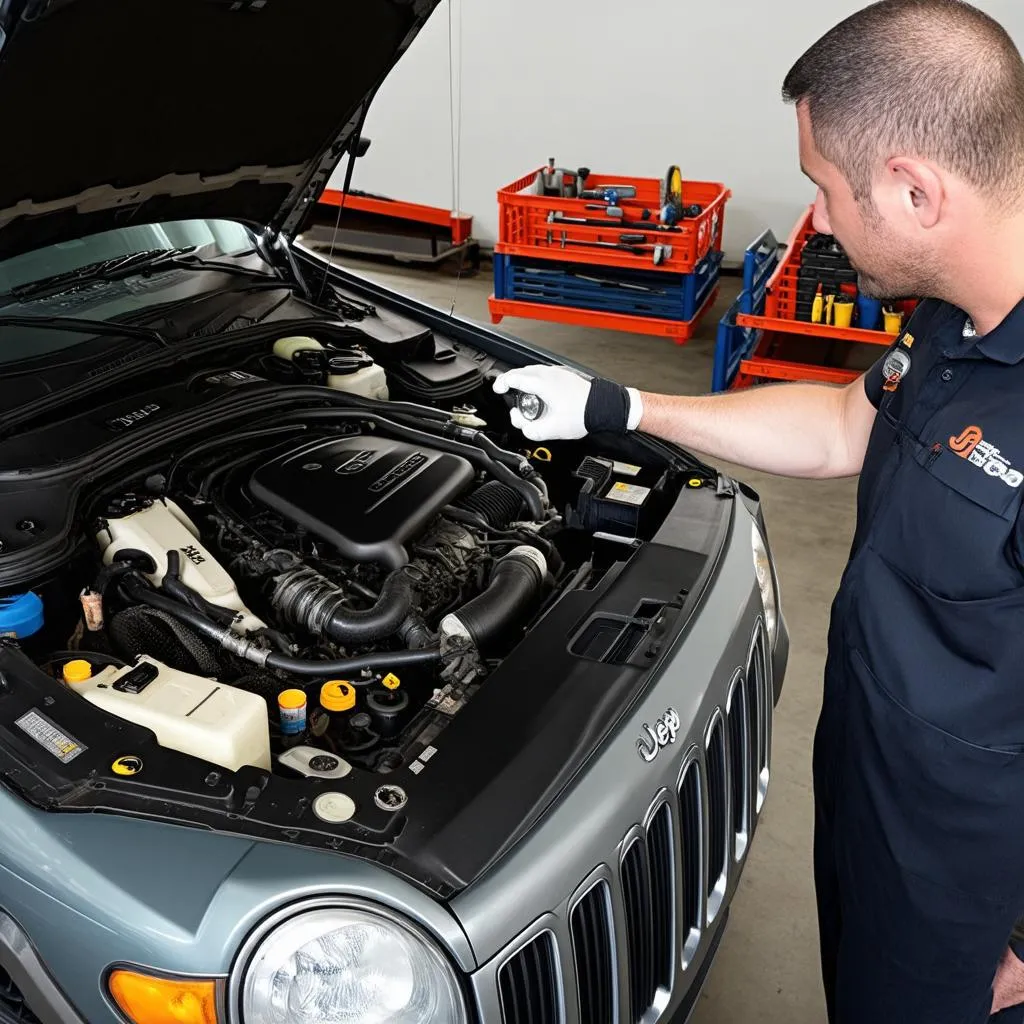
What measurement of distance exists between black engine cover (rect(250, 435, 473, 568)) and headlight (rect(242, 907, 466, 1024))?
675 millimetres

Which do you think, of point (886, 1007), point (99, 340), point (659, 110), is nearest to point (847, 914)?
point (886, 1007)

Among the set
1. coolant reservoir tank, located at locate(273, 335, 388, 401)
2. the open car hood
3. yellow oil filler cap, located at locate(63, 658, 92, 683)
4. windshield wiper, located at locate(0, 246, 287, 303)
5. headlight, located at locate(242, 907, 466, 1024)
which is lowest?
headlight, located at locate(242, 907, 466, 1024)

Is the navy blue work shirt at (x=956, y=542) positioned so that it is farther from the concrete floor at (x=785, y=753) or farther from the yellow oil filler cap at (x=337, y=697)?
the concrete floor at (x=785, y=753)

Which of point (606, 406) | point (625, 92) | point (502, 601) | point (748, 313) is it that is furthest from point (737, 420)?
point (625, 92)

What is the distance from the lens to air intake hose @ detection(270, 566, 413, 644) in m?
1.49

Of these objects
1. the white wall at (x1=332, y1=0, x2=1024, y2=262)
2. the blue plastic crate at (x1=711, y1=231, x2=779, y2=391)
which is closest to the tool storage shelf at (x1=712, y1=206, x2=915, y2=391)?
the blue plastic crate at (x1=711, y1=231, x2=779, y2=391)

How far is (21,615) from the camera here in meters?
1.37

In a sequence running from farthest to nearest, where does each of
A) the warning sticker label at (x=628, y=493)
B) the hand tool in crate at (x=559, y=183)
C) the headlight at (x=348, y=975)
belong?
the hand tool in crate at (x=559, y=183) < the warning sticker label at (x=628, y=493) < the headlight at (x=348, y=975)

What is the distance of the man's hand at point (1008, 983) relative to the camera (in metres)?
1.53

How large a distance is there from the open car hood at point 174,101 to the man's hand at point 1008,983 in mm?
1907

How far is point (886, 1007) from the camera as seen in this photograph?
5.10 ft

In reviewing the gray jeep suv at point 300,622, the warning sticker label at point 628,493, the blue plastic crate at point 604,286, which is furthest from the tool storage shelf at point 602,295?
the warning sticker label at point 628,493

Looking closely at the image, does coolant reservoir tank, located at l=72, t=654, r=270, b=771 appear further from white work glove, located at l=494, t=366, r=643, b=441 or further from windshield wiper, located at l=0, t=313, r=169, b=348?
windshield wiper, located at l=0, t=313, r=169, b=348

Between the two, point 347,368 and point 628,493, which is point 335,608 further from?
point 347,368
